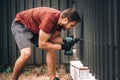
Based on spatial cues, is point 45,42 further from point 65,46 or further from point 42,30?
point 65,46

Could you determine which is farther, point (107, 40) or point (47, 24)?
point (47, 24)

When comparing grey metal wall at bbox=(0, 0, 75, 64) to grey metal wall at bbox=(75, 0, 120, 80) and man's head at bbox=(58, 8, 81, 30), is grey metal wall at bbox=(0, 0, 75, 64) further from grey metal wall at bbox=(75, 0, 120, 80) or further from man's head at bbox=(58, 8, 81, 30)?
man's head at bbox=(58, 8, 81, 30)

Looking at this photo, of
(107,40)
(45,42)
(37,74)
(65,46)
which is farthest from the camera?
(37,74)

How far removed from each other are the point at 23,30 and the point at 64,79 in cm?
235

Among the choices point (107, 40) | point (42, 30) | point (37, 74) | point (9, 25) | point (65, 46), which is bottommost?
point (37, 74)

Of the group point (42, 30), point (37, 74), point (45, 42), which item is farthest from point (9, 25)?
point (42, 30)

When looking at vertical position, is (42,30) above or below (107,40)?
above

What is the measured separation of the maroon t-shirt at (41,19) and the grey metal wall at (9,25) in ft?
15.3

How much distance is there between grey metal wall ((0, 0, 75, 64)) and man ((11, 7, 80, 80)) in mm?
4641

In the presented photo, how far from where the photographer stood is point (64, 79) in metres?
7.34

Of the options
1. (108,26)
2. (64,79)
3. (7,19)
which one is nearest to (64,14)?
(108,26)

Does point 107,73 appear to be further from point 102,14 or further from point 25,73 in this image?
point 25,73

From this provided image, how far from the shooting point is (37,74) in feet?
27.9

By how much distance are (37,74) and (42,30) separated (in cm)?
386
